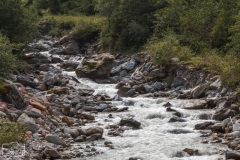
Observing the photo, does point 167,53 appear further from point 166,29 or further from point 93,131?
point 93,131

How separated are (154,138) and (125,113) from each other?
15.4 ft

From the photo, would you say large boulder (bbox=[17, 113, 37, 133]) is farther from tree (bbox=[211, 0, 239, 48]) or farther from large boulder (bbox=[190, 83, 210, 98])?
tree (bbox=[211, 0, 239, 48])

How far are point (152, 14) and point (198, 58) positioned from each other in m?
10.7

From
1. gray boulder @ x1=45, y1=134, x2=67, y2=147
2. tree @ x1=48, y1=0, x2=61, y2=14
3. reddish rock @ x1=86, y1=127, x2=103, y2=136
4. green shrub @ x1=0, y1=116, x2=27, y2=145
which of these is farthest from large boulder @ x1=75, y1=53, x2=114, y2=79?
tree @ x1=48, y1=0, x2=61, y2=14

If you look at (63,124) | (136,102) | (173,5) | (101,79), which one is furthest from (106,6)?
(63,124)

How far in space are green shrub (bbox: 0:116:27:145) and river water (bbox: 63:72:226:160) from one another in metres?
2.52

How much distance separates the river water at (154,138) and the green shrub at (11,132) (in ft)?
8.25

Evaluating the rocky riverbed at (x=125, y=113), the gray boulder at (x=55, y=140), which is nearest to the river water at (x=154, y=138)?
the rocky riverbed at (x=125, y=113)

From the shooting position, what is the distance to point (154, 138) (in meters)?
14.9

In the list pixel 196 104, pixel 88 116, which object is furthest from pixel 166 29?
pixel 88 116

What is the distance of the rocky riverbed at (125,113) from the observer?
43.1 feet

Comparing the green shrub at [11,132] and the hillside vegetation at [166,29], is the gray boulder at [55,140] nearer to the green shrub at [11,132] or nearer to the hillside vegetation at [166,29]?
the green shrub at [11,132]

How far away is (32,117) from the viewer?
50.1 ft

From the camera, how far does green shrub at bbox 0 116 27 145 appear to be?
11.7 meters
